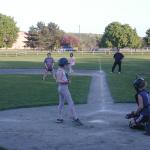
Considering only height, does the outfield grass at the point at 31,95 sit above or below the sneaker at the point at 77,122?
below

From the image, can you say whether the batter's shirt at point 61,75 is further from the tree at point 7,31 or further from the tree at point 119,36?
the tree at point 119,36

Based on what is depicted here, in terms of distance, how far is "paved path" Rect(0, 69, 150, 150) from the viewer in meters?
8.96

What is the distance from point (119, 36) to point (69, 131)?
328ft

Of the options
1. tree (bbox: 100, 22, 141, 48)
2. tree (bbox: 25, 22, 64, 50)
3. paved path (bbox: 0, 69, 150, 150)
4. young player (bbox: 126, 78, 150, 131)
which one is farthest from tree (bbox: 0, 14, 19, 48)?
young player (bbox: 126, 78, 150, 131)

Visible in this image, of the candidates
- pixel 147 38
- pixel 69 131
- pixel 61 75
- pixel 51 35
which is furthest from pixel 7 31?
pixel 69 131

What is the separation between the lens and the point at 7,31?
106 m

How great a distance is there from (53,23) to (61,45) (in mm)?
8799

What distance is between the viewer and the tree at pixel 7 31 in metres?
105

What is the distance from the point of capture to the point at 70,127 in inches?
430

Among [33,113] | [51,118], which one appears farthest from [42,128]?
[33,113]

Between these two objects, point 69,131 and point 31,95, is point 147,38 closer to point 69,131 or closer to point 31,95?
point 31,95

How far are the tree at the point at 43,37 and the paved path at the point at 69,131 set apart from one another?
93123mm

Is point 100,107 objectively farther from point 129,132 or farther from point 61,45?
point 61,45

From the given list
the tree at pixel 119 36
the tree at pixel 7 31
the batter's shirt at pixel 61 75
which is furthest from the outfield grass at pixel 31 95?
the tree at pixel 119 36
